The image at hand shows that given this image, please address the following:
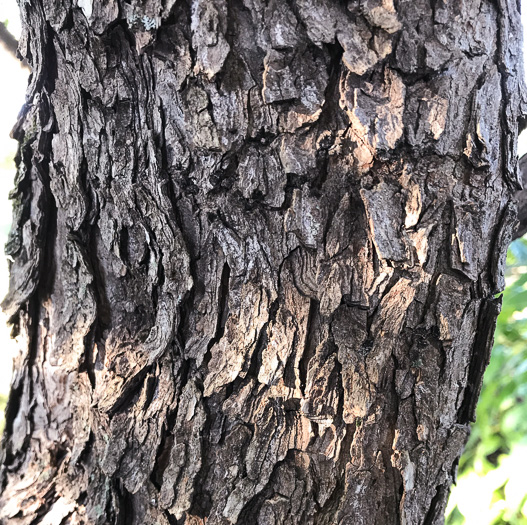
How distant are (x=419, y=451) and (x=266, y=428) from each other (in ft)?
0.79

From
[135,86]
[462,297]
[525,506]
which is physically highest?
[135,86]

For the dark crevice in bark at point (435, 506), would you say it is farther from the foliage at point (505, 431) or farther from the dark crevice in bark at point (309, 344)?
the foliage at point (505, 431)

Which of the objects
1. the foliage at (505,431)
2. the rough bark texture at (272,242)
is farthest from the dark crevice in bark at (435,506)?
the foliage at (505,431)

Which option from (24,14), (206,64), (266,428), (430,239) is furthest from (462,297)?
(24,14)

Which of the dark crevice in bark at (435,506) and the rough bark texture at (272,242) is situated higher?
the rough bark texture at (272,242)

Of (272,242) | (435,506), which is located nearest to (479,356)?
(435,506)

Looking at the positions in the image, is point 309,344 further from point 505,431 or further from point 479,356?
point 505,431

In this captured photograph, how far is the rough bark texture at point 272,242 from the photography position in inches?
24.3

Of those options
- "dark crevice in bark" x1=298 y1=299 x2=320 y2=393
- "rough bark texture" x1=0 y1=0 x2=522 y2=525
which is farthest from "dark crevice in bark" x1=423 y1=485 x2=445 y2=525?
"dark crevice in bark" x1=298 y1=299 x2=320 y2=393

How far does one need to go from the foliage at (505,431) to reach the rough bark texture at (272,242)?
2.38ft

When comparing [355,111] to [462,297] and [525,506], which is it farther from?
[525,506]

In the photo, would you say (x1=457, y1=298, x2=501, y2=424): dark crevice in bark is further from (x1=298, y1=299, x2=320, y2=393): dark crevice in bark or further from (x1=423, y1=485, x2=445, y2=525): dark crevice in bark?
(x1=298, y1=299, x2=320, y2=393): dark crevice in bark

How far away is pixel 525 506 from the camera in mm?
1280

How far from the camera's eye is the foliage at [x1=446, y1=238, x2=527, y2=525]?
1.27m
